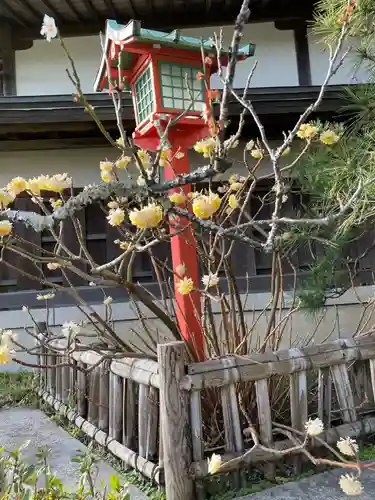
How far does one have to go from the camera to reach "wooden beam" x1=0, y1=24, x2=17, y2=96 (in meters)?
5.57

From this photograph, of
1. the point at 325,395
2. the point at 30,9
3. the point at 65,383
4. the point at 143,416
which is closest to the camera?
the point at 143,416

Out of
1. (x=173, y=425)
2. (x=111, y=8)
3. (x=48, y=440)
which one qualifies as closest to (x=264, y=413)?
(x=173, y=425)

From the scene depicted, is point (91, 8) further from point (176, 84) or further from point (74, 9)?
point (176, 84)

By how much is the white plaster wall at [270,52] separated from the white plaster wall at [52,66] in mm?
1252

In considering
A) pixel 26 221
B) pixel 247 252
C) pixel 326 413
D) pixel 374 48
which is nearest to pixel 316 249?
pixel 247 252

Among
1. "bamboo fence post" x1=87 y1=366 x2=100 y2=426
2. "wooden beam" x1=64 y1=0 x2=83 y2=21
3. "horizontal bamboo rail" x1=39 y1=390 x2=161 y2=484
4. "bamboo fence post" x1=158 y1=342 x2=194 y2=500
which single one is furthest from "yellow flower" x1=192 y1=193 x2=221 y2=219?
"wooden beam" x1=64 y1=0 x2=83 y2=21

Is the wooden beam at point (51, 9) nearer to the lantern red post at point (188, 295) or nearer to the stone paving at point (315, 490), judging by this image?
the lantern red post at point (188, 295)

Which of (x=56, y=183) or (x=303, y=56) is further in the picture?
(x=303, y=56)

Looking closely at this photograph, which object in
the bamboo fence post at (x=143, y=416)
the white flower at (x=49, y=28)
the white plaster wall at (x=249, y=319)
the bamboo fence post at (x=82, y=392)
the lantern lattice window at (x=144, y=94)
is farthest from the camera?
the white plaster wall at (x=249, y=319)

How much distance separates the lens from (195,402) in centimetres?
217

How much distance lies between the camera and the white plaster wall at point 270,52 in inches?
229

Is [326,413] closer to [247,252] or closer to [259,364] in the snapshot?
[259,364]

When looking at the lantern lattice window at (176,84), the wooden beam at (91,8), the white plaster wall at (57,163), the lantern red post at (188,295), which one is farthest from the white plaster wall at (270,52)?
the lantern red post at (188,295)

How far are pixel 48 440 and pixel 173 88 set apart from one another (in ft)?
8.01
